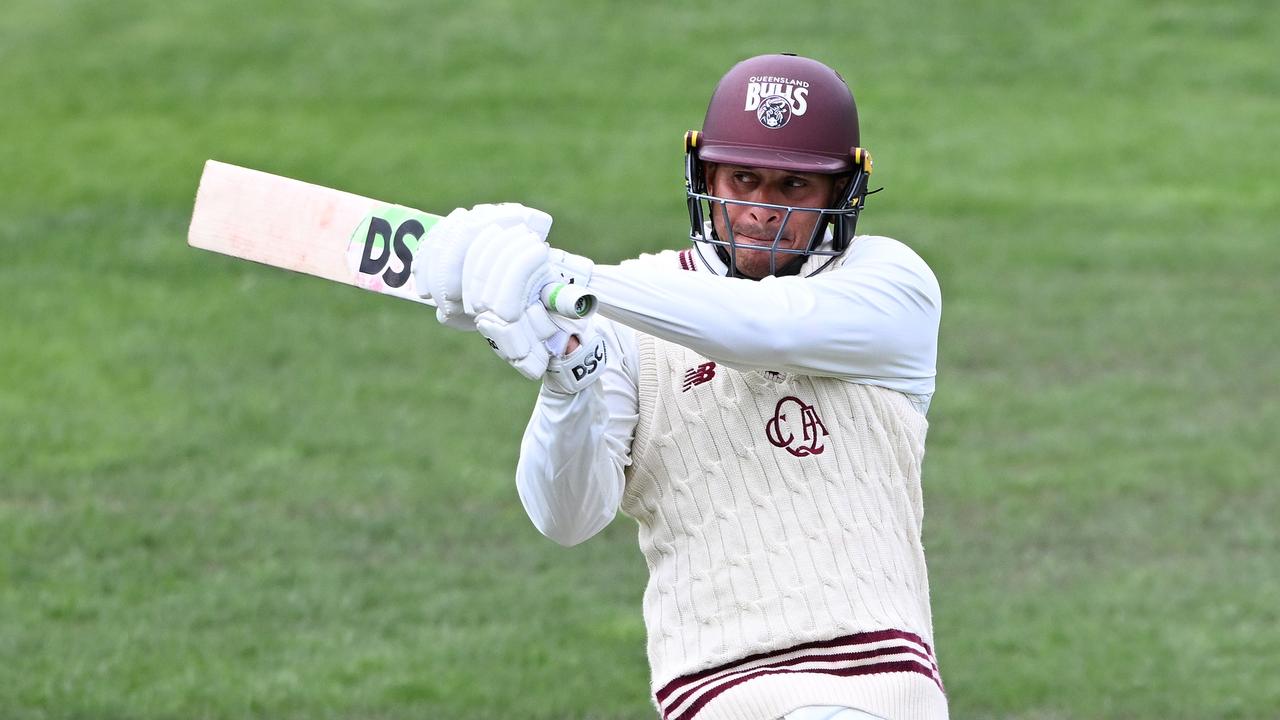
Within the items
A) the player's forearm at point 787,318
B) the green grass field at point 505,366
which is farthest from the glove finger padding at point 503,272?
the green grass field at point 505,366

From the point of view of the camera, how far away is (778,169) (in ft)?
12.0

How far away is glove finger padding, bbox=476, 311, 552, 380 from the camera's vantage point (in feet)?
9.89

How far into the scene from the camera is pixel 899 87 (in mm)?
16031

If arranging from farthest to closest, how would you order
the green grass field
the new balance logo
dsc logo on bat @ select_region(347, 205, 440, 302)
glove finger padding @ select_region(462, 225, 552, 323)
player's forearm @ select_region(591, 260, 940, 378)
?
the green grass field, the new balance logo, dsc logo on bat @ select_region(347, 205, 440, 302), player's forearm @ select_region(591, 260, 940, 378), glove finger padding @ select_region(462, 225, 552, 323)

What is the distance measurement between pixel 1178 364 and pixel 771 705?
7.74 m

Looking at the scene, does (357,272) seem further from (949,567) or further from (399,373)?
(399,373)

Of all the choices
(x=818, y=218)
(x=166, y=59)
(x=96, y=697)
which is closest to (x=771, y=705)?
(x=818, y=218)

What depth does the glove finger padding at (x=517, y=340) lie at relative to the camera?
3014mm

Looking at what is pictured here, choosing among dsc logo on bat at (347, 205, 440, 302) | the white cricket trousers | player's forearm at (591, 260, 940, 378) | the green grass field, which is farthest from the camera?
the green grass field

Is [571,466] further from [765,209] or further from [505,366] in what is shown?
[505,366]

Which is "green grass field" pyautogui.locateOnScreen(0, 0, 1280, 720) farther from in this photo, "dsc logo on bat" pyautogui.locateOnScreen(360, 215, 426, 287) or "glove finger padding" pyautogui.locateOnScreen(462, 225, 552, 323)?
"glove finger padding" pyautogui.locateOnScreen(462, 225, 552, 323)

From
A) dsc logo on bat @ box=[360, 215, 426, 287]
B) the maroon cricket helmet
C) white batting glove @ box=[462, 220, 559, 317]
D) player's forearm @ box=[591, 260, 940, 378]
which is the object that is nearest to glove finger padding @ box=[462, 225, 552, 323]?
white batting glove @ box=[462, 220, 559, 317]

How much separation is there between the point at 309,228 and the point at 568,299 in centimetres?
60

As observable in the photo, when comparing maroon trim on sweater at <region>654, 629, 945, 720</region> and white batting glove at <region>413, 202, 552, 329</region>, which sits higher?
white batting glove at <region>413, 202, 552, 329</region>
